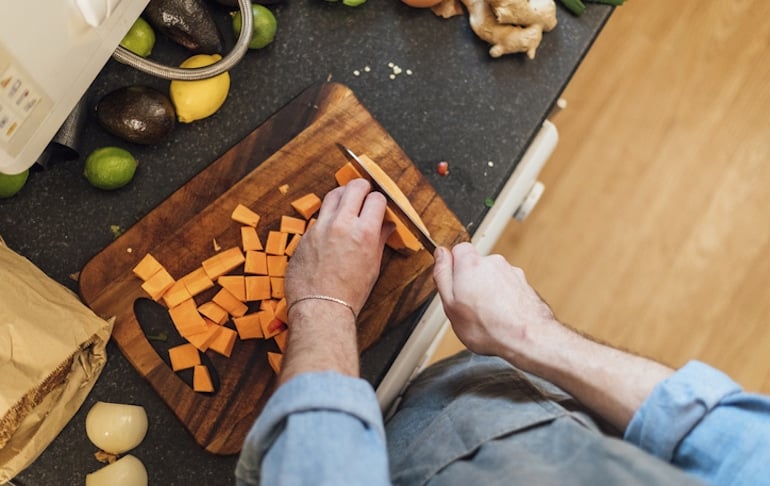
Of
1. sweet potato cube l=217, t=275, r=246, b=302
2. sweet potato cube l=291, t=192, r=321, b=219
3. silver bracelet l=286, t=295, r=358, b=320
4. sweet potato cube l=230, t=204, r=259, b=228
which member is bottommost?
sweet potato cube l=217, t=275, r=246, b=302

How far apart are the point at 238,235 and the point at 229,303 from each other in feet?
0.32

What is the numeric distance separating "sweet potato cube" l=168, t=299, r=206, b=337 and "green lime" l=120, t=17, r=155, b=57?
0.34 meters

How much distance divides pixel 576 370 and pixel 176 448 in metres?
0.53

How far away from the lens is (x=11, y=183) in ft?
2.78

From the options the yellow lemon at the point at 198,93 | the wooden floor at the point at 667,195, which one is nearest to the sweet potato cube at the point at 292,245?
the yellow lemon at the point at 198,93

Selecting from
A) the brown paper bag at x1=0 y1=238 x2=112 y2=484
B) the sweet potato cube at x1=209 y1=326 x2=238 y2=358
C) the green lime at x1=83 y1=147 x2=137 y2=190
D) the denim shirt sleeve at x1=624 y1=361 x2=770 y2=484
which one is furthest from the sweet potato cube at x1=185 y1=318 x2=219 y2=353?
the denim shirt sleeve at x1=624 y1=361 x2=770 y2=484

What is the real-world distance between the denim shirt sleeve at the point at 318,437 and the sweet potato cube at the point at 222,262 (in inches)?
13.6

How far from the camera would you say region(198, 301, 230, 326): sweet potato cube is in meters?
0.87

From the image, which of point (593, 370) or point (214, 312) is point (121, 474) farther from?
point (593, 370)

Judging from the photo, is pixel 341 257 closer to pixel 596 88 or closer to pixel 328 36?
pixel 328 36

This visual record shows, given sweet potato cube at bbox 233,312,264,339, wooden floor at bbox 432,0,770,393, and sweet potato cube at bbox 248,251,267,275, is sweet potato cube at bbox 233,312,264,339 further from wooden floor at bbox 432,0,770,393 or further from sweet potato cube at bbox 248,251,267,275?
wooden floor at bbox 432,0,770,393

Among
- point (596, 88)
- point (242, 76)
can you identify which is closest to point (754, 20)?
point (596, 88)

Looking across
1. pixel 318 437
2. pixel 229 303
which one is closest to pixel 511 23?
pixel 229 303

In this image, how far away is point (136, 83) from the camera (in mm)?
926
